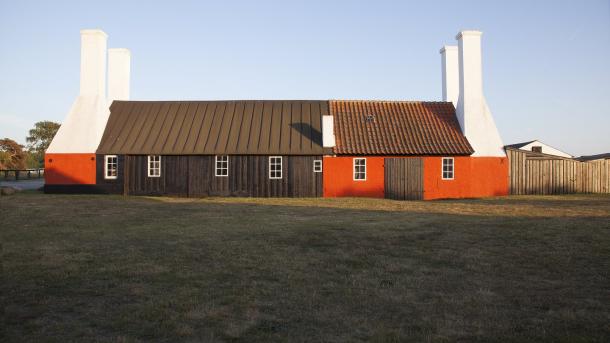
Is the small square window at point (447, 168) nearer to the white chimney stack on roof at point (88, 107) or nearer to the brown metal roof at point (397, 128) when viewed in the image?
the brown metal roof at point (397, 128)

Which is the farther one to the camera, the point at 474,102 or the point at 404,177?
the point at 474,102

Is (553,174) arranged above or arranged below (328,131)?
below

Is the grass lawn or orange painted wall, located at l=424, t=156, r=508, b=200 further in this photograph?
orange painted wall, located at l=424, t=156, r=508, b=200

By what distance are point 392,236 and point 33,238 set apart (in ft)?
27.9

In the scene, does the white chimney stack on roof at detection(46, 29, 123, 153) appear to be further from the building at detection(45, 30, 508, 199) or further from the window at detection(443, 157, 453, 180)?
the window at detection(443, 157, 453, 180)

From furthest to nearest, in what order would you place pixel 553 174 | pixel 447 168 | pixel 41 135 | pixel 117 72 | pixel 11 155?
Result: pixel 41 135 → pixel 11 155 → pixel 117 72 → pixel 553 174 → pixel 447 168

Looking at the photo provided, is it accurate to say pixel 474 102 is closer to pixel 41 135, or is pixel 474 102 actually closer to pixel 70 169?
pixel 70 169

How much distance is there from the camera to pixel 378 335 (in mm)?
4941

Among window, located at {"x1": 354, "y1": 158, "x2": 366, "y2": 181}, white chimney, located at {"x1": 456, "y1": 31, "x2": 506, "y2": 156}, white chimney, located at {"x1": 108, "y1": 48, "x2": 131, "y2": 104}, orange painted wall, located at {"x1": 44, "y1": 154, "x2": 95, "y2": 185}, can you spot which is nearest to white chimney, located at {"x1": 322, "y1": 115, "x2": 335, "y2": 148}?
window, located at {"x1": 354, "y1": 158, "x2": 366, "y2": 181}

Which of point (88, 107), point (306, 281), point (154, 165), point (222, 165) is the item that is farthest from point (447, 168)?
point (88, 107)

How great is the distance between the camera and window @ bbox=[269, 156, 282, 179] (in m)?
26.2

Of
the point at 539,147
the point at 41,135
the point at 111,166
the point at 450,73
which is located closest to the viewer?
the point at 111,166

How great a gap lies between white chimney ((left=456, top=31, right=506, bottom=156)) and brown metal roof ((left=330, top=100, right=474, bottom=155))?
2.63 feet

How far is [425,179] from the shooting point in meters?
26.1
